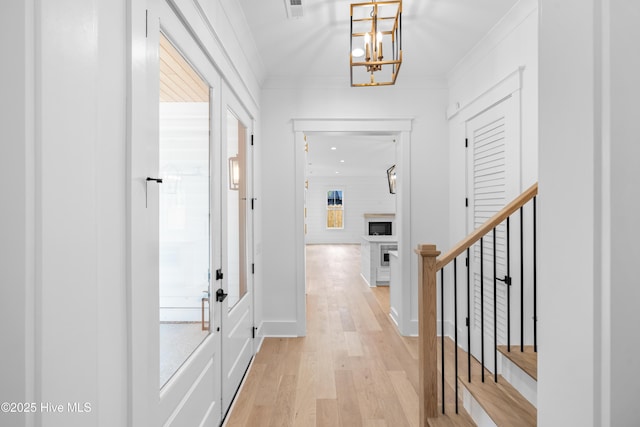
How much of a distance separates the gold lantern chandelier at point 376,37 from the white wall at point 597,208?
54.8 inches

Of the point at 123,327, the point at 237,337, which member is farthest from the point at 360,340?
the point at 123,327

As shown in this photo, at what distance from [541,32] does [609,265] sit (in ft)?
1.99

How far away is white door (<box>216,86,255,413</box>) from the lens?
212 cm

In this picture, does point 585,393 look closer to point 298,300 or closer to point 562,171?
point 562,171

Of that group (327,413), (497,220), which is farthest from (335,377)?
(497,220)

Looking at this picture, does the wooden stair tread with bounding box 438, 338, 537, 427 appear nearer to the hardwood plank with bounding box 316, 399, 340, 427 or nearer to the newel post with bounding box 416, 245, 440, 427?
the newel post with bounding box 416, 245, 440, 427

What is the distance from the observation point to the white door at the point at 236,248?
6.97ft

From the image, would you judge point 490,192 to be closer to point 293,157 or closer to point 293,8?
point 293,157

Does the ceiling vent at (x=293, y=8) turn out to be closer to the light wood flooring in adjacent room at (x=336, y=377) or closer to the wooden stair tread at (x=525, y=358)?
the wooden stair tread at (x=525, y=358)

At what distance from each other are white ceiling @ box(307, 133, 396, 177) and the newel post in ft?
11.4

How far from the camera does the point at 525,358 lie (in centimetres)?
187

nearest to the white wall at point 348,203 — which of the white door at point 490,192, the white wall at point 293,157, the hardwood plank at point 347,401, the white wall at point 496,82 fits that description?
the white wall at point 293,157

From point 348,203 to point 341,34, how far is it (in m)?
10.4

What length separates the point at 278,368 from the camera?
2.82 meters
